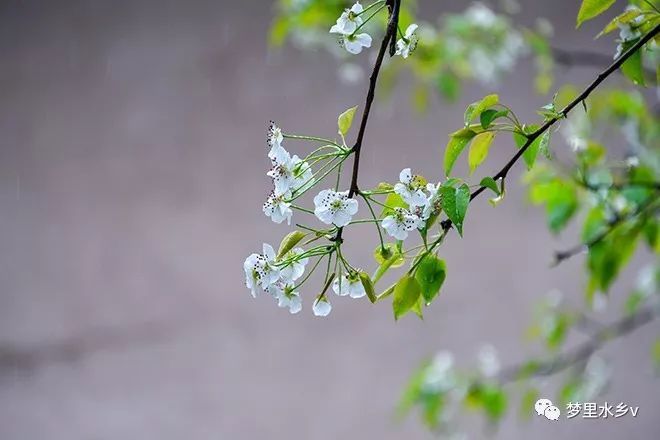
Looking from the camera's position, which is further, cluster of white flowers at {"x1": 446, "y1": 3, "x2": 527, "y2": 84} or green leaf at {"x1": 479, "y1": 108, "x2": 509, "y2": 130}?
cluster of white flowers at {"x1": 446, "y1": 3, "x2": 527, "y2": 84}

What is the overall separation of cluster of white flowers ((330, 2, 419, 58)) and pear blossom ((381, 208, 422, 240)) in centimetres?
11

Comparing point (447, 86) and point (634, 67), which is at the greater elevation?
point (447, 86)

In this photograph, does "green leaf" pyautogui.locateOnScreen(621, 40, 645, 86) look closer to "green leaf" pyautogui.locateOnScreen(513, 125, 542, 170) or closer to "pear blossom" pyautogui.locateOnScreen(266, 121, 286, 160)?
"green leaf" pyautogui.locateOnScreen(513, 125, 542, 170)

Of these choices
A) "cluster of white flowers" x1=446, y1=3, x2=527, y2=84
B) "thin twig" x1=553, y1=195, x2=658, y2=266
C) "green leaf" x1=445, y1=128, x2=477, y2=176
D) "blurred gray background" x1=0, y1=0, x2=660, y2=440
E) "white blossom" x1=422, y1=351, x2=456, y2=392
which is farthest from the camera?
"blurred gray background" x1=0, y1=0, x2=660, y2=440

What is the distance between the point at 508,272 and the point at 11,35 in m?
1.52

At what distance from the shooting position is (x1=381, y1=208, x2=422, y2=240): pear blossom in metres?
0.55

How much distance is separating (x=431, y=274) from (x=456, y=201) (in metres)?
0.06

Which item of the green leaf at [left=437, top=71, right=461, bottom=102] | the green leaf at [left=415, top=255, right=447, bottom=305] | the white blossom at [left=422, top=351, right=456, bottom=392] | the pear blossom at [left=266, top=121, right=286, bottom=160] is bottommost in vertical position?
the green leaf at [left=415, top=255, right=447, bottom=305]

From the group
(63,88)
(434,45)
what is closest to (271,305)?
(63,88)

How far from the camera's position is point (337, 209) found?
0.53 meters

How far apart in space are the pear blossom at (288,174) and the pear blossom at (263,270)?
0.04m

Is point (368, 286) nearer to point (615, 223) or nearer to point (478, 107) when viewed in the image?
point (478, 107)

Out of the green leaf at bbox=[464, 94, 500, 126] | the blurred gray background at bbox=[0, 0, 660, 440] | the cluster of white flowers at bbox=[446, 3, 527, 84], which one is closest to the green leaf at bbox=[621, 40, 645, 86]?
the green leaf at bbox=[464, 94, 500, 126]

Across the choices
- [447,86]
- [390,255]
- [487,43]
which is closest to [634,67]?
[390,255]
